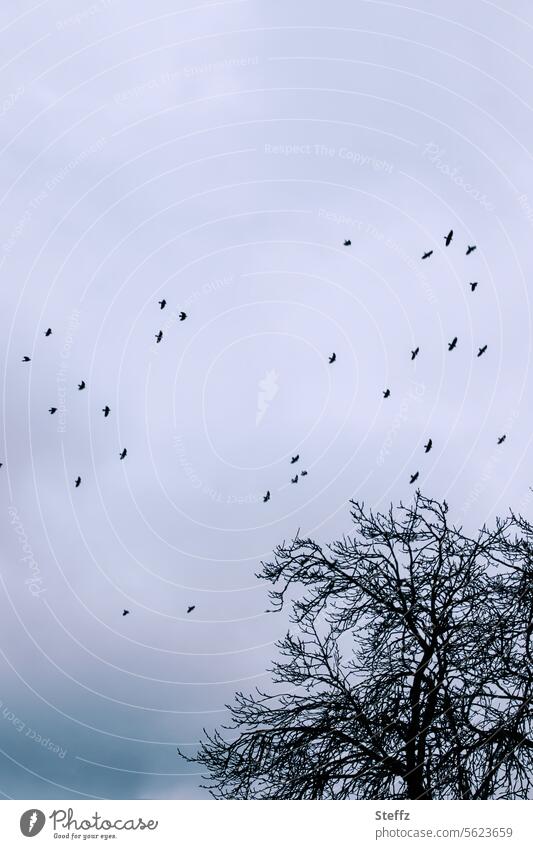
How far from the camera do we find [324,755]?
13.7 metres

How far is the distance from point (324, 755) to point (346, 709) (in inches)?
28.3

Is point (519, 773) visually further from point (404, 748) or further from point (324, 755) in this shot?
point (324, 755)

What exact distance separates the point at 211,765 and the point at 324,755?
6.08 feet

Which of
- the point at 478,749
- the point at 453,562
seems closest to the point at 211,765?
the point at 478,749

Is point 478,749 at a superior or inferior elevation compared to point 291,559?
inferior

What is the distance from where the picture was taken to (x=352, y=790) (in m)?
13.4
